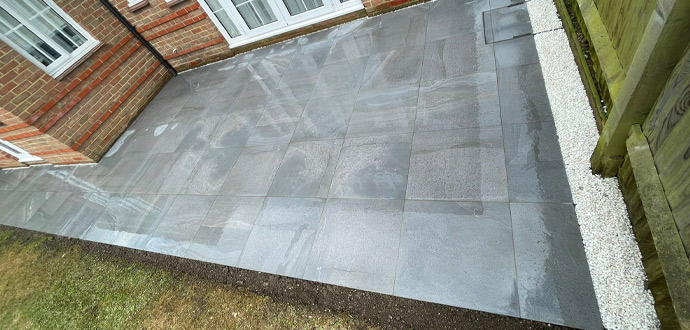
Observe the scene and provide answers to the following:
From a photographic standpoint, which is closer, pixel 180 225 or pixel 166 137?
pixel 180 225

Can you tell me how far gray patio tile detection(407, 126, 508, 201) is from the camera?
234 cm

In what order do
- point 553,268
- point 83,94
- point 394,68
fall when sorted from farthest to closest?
point 83,94 < point 394,68 < point 553,268

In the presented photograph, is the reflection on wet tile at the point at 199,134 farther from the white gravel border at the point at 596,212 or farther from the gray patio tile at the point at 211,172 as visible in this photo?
the white gravel border at the point at 596,212

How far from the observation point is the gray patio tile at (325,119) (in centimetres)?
340

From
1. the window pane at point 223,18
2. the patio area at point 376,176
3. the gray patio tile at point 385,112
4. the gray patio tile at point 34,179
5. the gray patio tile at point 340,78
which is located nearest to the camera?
the patio area at point 376,176

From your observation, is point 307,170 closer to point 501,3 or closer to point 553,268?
point 553,268

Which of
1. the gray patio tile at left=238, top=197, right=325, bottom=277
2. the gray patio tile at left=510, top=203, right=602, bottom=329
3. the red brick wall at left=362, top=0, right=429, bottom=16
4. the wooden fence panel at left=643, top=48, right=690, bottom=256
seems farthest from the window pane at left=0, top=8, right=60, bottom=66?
the wooden fence panel at left=643, top=48, right=690, bottom=256

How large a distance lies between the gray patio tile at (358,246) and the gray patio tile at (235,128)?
2.01 m

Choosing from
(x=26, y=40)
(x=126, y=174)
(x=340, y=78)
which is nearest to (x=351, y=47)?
(x=340, y=78)

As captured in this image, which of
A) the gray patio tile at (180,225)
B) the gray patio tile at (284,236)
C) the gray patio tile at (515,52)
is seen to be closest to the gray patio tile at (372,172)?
the gray patio tile at (284,236)

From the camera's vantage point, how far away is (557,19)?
125 inches

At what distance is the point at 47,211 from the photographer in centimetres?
485

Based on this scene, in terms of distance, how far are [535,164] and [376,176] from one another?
1.32m

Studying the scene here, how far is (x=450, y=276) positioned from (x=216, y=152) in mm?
3398
